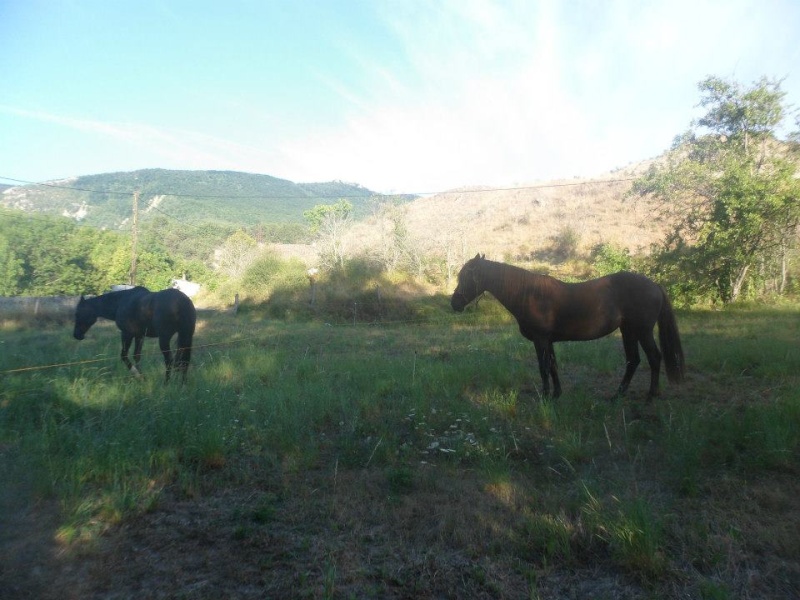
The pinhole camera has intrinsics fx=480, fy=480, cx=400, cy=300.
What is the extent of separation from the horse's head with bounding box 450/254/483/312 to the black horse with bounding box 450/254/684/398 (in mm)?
413

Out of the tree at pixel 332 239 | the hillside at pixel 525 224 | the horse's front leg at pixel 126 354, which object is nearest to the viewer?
the horse's front leg at pixel 126 354

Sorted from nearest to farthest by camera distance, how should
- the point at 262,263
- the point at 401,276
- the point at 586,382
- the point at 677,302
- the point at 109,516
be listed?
1. the point at 109,516
2. the point at 586,382
3. the point at 677,302
4. the point at 401,276
5. the point at 262,263

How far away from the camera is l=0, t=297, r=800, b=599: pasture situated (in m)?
2.69

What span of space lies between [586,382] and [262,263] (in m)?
21.4

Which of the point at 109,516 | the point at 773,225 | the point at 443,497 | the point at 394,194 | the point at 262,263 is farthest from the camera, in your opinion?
the point at 394,194

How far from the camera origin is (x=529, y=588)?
8.57ft

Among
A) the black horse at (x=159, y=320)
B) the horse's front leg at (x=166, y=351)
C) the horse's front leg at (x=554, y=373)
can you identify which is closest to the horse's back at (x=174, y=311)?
the black horse at (x=159, y=320)

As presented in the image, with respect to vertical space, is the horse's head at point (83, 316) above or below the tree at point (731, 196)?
below

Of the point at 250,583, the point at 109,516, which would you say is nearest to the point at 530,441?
the point at 250,583

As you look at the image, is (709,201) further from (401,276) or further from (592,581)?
(592,581)

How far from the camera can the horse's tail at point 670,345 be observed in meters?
6.84

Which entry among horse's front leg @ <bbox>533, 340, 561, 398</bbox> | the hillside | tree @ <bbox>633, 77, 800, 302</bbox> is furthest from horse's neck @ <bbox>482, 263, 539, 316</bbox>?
the hillside

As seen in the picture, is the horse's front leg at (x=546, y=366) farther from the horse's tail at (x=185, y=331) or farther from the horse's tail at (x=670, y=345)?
the horse's tail at (x=185, y=331)

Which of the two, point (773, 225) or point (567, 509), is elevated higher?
point (773, 225)
